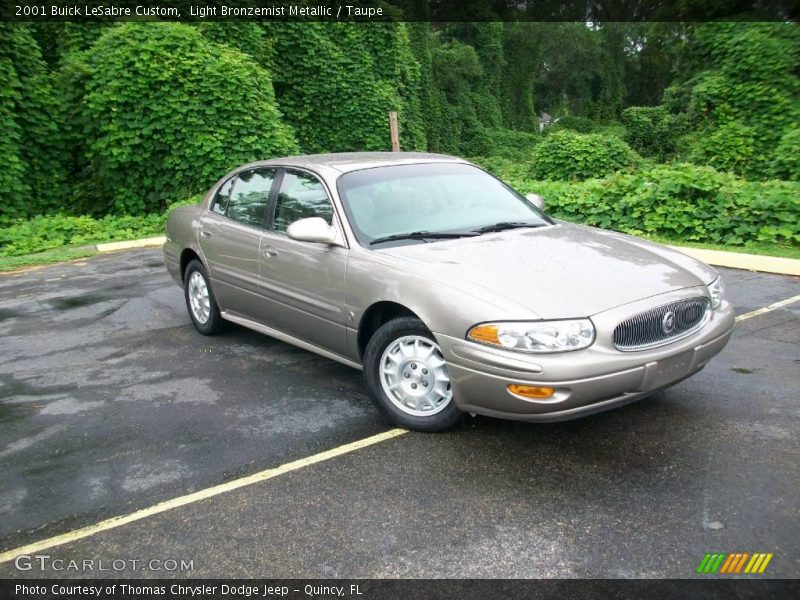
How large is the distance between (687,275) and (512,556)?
6.89 feet

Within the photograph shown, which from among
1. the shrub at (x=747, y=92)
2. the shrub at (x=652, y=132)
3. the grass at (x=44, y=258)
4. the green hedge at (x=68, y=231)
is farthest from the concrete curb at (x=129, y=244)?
the shrub at (x=652, y=132)

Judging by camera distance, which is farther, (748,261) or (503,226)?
(748,261)

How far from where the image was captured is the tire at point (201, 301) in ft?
19.9

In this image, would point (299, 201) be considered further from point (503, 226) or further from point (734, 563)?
point (734, 563)

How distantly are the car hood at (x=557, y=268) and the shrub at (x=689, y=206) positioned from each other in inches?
219

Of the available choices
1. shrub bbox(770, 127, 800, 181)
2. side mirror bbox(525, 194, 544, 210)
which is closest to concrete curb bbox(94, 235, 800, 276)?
side mirror bbox(525, 194, 544, 210)

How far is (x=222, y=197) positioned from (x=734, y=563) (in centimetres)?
484

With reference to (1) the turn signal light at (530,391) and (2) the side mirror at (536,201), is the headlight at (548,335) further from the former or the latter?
(2) the side mirror at (536,201)

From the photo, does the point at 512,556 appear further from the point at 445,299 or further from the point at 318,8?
the point at 318,8

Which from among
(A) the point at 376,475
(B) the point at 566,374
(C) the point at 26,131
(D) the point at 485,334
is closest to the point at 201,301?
(A) the point at 376,475

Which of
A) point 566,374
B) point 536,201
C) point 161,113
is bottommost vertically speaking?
point 566,374

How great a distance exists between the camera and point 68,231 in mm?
13320

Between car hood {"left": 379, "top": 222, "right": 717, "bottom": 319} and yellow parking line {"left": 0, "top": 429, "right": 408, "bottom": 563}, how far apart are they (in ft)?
3.50

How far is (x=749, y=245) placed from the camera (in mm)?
9070
